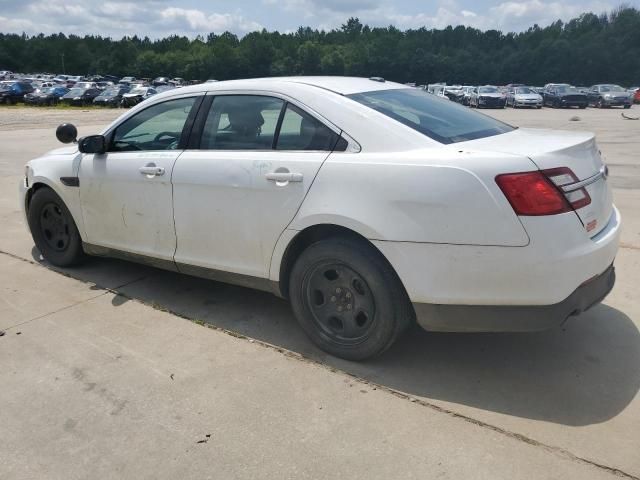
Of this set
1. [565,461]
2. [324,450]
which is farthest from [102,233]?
[565,461]

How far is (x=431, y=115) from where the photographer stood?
3.51 m

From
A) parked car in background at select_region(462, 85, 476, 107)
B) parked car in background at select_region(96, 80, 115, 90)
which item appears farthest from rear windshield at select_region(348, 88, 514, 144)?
parked car in background at select_region(96, 80, 115, 90)

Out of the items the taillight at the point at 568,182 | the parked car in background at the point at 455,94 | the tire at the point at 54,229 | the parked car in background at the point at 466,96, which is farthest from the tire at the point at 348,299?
the parked car in background at the point at 455,94

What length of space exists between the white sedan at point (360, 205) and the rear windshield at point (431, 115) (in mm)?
17

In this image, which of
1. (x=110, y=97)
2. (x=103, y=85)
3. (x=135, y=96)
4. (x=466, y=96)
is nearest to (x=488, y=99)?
(x=466, y=96)

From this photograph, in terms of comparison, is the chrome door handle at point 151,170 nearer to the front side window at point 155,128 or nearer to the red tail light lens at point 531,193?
the front side window at point 155,128

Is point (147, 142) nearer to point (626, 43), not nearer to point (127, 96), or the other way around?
point (127, 96)

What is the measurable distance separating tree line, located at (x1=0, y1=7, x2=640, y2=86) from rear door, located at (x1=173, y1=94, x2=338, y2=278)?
4197 inches

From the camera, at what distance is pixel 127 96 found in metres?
40.8

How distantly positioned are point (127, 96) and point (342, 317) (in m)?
41.2

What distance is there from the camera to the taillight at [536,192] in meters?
2.70

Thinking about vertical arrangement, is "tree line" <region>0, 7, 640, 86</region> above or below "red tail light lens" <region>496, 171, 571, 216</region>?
above

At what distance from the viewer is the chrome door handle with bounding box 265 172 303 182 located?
10.8ft

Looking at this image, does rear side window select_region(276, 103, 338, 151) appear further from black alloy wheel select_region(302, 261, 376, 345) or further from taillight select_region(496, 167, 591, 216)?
taillight select_region(496, 167, 591, 216)
